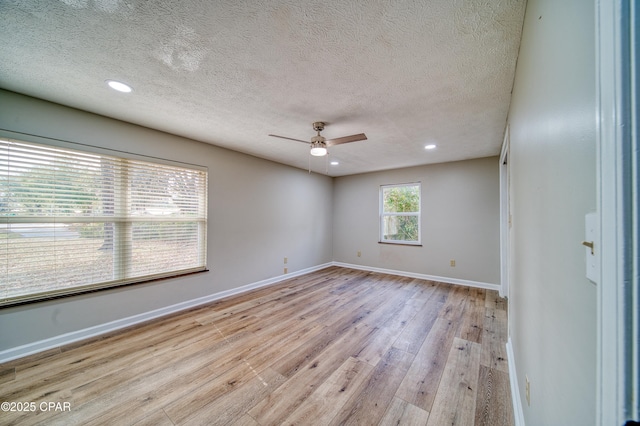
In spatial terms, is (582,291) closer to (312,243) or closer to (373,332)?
(373,332)

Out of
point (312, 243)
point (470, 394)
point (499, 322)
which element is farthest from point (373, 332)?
point (312, 243)

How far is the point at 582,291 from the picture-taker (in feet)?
1.94

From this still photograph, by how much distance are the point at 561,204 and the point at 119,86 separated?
2.99m

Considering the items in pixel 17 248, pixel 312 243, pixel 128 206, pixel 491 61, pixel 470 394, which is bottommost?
pixel 470 394

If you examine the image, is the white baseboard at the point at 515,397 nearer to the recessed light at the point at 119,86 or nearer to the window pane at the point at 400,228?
the window pane at the point at 400,228

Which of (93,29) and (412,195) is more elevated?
(93,29)

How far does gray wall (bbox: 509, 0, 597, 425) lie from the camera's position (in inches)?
21.4

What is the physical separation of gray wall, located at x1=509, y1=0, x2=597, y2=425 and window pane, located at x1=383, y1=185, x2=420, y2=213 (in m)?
3.95

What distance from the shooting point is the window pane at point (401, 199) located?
511 cm

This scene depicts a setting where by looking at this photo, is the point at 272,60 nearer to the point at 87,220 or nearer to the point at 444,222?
the point at 87,220

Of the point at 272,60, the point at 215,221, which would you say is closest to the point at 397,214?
the point at 215,221

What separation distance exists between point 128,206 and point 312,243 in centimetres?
356

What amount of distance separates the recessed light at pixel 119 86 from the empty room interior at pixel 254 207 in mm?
24

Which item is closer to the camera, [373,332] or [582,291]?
[582,291]
